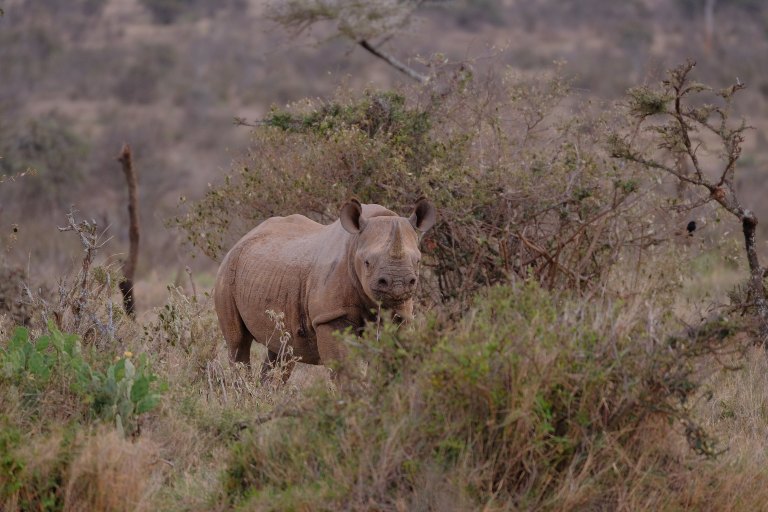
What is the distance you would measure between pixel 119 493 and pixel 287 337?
2133mm

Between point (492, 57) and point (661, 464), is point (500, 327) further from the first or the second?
point (492, 57)

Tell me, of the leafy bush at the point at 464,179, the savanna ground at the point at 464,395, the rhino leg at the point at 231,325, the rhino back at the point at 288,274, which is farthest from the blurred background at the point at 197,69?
the savanna ground at the point at 464,395

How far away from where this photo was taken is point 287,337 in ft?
26.0

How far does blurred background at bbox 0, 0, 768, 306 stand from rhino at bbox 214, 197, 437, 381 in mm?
11333

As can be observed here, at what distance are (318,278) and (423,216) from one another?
84cm

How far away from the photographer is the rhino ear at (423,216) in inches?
303

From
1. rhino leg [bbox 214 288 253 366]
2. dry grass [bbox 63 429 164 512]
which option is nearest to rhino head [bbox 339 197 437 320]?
dry grass [bbox 63 429 164 512]

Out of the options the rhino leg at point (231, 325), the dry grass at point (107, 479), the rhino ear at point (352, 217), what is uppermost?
the rhino ear at point (352, 217)

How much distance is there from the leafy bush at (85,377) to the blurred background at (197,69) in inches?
524

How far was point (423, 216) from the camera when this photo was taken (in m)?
7.75

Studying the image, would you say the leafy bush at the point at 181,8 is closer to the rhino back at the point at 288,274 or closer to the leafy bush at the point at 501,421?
the rhino back at the point at 288,274

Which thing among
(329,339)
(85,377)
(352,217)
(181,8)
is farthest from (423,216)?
(181,8)

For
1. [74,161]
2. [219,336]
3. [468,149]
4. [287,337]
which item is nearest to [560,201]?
[468,149]

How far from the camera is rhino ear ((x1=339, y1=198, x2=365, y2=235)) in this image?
755 centimetres
